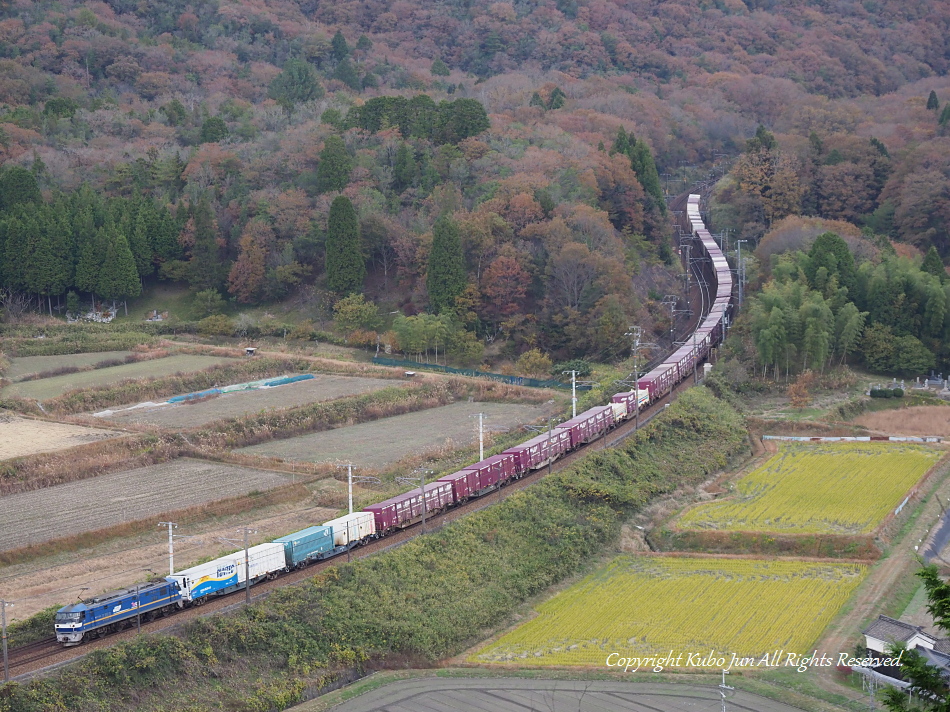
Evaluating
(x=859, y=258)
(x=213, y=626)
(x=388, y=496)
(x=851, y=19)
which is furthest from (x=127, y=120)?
(x=851, y=19)

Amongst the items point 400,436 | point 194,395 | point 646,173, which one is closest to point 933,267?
point 646,173

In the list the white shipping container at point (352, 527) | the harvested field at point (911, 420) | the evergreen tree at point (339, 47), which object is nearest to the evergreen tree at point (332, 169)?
the harvested field at point (911, 420)

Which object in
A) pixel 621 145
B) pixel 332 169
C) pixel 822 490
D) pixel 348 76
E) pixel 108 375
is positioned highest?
pixel 348 76

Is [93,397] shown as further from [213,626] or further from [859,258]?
[859,258]

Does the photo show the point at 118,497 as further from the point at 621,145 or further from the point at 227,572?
the point at 621,145

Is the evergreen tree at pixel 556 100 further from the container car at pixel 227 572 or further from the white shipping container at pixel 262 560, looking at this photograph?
the container car at pixel 227 572

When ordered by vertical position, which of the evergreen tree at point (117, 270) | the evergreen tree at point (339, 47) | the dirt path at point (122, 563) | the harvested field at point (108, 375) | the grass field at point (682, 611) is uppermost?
the evergreen tree at point (339, 47)

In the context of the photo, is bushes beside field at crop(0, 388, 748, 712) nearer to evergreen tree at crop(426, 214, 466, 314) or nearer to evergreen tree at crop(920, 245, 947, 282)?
evergreen tree at crop(426, 214, 466, 314)
